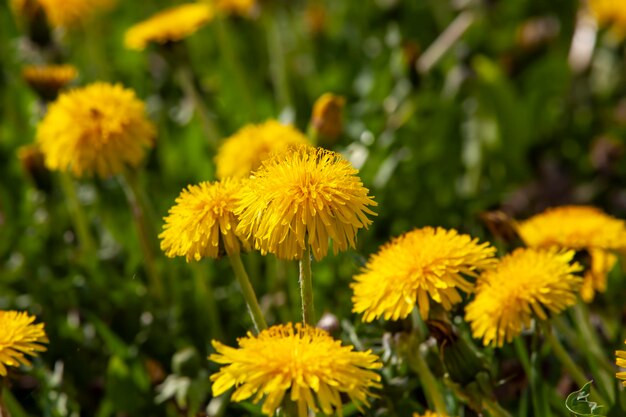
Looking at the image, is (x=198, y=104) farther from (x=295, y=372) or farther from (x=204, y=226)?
(x=295, y=372)

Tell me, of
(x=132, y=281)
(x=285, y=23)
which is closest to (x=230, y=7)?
(x=285, y=23)

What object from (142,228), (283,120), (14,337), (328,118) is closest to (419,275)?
(14,337)

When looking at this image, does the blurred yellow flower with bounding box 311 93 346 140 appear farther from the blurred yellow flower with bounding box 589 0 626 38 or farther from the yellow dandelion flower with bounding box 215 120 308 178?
the blurred yellow flower with bounding box 589 0 626 38

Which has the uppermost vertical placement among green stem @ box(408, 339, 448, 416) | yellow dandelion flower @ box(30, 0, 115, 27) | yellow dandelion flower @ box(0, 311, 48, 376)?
yellow dandelion flower @ box(30, 0, 115, 27)

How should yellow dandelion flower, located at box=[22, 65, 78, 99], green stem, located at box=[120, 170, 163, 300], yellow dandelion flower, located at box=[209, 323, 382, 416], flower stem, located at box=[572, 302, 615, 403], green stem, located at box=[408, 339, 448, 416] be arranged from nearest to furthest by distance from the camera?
yellow dandelion flower, located at box=[209, 323, 382, 416] < green stem, located at box=[408, 339, 448, 416] < flower stem, located at box=[572, 302, 615, 403] < green stem, located at box=[120, 170, 163, 300] < yellow dandelion flower, located at box=[22, 65, 78, 99]

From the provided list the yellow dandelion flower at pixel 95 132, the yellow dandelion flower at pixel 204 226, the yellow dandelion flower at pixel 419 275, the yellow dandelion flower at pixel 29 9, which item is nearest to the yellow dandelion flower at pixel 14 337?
the yellow dandelion flower at pixel 204 226

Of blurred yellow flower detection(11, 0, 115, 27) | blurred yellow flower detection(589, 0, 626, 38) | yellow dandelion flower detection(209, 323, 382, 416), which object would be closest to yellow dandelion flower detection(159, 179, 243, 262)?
yellow dandelion flower detection(209, 323, 382, 416)

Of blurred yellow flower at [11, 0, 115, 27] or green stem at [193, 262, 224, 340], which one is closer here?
green stem at [193, 262, 224, 340]
